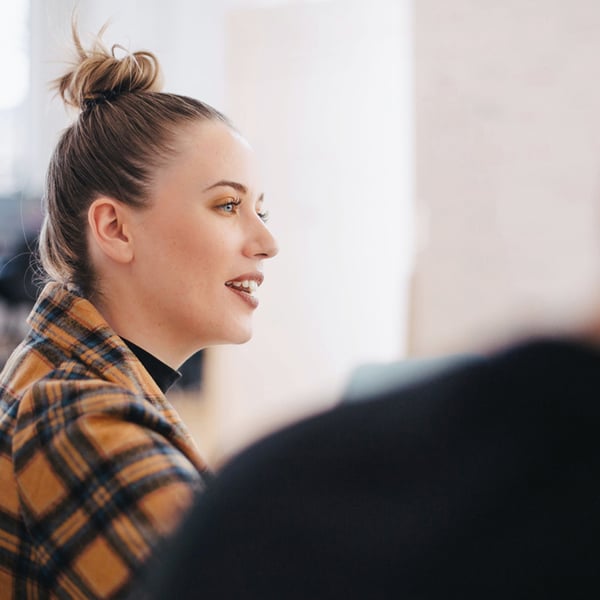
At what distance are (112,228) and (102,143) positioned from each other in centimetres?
13

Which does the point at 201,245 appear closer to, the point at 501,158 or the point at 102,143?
the point at 102,143

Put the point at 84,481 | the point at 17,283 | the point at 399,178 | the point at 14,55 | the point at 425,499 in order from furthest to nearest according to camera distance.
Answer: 1. the point at 14,55
2. the point at 17,283
3. the point at 399,178
4. the point at 84,481
5. the point at 425,499

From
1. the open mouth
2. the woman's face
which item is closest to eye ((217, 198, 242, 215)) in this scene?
the woman's face

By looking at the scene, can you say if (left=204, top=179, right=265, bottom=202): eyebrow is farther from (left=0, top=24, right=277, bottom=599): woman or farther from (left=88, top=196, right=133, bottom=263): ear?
(left=88, top=196, right=133, bottom=263): ear

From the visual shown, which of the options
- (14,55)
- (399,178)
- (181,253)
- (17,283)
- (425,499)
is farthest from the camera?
(14,55)

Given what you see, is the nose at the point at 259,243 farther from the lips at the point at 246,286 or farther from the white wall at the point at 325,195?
the white wall at the point at 325,195

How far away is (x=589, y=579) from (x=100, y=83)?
3.56 ft

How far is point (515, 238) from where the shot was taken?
344cm

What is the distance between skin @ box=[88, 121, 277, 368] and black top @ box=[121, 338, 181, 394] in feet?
0.04

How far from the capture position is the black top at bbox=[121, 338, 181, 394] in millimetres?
1163

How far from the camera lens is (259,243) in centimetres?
120

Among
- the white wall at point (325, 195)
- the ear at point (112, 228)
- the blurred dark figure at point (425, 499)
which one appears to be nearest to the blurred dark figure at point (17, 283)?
the white wall at point (325, 195)

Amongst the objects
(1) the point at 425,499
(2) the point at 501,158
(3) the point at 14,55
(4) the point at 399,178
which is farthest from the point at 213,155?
(3) the point at 14,55

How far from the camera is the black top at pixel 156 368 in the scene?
116cm
